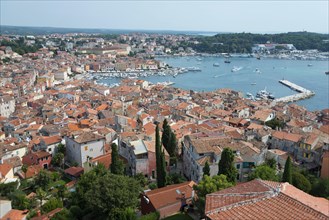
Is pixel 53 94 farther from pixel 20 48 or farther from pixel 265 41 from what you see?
pixel 265 41

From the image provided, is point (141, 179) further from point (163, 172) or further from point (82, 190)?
point (82, 190)

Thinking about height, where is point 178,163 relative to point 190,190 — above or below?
below

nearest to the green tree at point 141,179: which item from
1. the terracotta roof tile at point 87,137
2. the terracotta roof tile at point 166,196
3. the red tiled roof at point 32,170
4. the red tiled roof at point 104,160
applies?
the red tiled roof at point 104,160

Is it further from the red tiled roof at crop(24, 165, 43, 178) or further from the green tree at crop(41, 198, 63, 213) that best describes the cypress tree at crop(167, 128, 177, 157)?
the red tiled roof at crop(24, 165, 43, 178)

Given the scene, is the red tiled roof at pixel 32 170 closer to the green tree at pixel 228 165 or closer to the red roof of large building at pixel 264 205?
the green tree at pixel 228 165

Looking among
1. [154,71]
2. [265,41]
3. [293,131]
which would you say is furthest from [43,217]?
[265,41]
